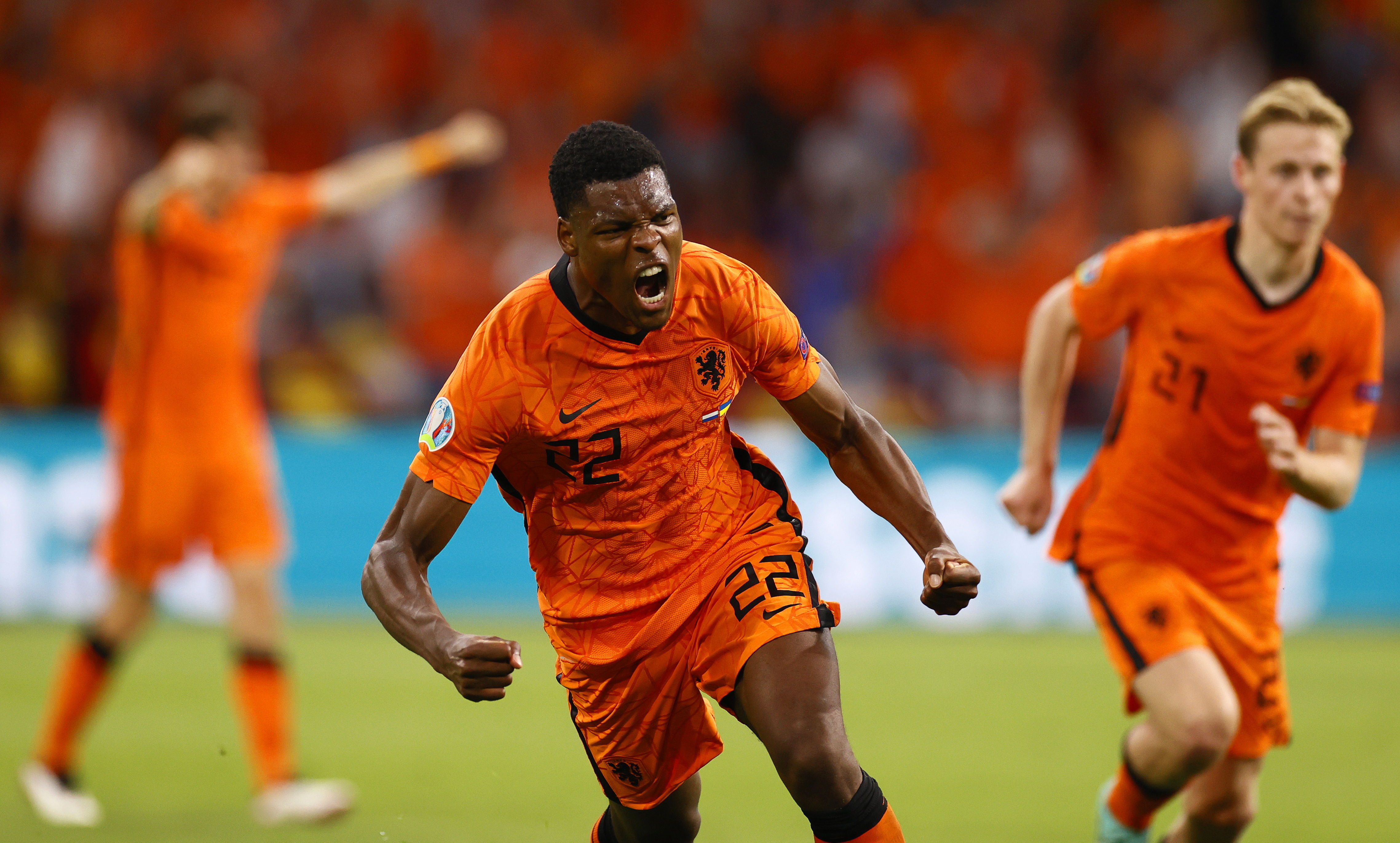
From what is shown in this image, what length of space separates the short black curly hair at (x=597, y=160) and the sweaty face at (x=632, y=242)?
0.02 m

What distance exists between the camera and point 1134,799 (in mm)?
4668

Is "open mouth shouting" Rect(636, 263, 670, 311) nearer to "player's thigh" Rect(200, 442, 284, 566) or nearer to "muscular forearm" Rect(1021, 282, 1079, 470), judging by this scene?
"muscular forearm" Rect(1021, 282, 1079, 470)

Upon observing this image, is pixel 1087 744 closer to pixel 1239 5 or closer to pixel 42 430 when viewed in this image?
pixel 42 430

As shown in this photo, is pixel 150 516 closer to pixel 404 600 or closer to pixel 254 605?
pixel 254 605

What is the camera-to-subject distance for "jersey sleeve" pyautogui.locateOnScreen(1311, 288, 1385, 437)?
15.3ft

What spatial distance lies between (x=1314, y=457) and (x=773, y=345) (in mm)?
1747

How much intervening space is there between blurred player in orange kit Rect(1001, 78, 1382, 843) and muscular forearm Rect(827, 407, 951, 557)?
97cm

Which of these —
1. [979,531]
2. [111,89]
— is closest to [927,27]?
[979,531]

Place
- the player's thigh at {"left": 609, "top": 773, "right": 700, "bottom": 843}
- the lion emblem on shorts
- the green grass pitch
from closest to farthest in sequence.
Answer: the lion emblem on shorts < the player's thigh at {"left": 609, "top": 773, "right": 700, "bottom": 843} < the green grass pitch

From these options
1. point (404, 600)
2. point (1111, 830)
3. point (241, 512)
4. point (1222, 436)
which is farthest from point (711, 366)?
point (241, 512)

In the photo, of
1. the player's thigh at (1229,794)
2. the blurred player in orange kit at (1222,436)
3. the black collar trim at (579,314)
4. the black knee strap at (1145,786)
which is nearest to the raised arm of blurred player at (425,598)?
the black collar trim at (579,314)

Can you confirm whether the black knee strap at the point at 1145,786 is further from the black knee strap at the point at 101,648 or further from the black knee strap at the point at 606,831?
the black knee strap at the point at 101,648

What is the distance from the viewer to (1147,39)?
13.5 meters

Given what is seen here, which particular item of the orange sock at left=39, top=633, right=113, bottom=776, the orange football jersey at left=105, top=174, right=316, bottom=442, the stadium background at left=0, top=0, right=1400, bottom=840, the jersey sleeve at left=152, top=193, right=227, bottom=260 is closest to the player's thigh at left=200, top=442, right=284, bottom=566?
the orange football jersey at left=105, top=174, right=316, bottom=442
